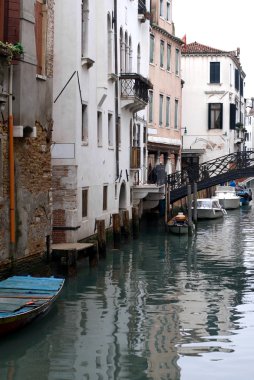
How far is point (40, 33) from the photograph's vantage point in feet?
43.7

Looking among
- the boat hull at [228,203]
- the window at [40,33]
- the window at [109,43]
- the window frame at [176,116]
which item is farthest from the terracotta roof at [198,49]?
the window at [40,33]

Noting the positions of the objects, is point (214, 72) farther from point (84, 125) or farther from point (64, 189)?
point (64, 189)

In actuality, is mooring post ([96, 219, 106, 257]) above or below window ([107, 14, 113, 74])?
below

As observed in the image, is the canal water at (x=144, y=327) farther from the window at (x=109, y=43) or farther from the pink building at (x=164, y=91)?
the pink building at (x=164, y=91)

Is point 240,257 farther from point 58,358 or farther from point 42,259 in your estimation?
point 58,358

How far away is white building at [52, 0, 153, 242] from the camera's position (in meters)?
15.5

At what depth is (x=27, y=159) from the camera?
1229cm

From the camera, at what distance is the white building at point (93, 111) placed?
15516mm

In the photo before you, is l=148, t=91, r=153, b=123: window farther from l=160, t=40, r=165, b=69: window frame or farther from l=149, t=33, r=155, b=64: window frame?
l=160, t=40, r=165, b=69: window frame

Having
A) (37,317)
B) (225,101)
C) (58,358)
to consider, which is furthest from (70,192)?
(225,101)

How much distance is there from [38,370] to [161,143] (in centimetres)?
2098

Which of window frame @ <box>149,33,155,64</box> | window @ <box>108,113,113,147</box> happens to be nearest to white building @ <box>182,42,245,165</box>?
window frame @ <box>149,33,155,64</box>

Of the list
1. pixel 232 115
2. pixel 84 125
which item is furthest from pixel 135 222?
pixel 232 115

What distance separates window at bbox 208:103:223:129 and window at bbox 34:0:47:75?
83.1 feet
